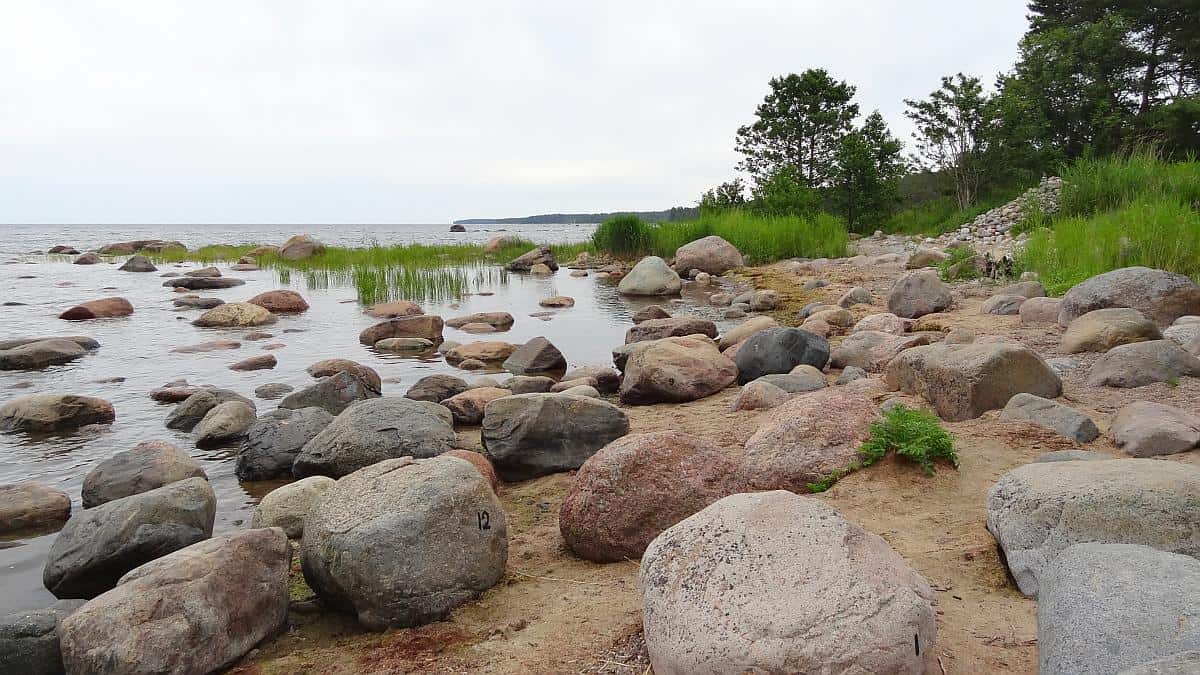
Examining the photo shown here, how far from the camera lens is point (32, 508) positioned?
4.73 m

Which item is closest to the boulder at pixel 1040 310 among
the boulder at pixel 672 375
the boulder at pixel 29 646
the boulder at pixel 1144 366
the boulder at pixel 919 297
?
the boulder at pixel 919 297

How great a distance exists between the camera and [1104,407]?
16.6 feet

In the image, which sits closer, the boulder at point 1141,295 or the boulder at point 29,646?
the boulder at point 29,646

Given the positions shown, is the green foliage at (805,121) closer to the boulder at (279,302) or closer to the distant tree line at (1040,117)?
the distant tree line at (1040,117)

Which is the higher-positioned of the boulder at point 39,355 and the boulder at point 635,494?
the boulder at point 635,494

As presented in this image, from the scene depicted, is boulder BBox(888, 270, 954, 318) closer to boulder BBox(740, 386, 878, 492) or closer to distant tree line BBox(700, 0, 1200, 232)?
boulder BBox(740, 386, 878, 492)

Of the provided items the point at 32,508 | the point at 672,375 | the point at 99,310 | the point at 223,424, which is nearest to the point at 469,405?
the point at 672,375

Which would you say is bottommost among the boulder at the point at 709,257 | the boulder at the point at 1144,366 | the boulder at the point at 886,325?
the boulder at the point at 886,325

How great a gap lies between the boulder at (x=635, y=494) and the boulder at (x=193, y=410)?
4454 mm

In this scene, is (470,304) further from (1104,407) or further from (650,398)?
(1104,407)

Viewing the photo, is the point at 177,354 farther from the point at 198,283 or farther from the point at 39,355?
the point at 198,283

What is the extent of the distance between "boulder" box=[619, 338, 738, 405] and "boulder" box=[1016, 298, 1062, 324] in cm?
349

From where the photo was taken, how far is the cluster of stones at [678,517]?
2.29m

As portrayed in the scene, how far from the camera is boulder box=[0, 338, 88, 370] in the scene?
31.1ft
